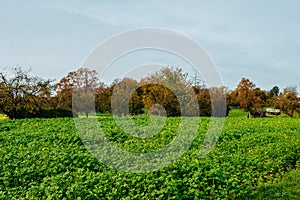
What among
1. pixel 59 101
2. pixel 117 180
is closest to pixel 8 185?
pixel 117 180

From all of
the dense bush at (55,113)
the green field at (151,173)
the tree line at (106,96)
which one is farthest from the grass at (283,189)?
the dense bush at (55,113)

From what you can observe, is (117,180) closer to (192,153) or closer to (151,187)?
(151,187)

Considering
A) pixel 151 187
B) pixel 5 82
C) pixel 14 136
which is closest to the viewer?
pixel 151 187

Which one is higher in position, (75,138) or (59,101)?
(59,101)

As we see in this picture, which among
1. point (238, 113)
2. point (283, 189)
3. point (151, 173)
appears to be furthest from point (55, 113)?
point (238, 113)

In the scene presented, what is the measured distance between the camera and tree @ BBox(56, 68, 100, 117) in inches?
670

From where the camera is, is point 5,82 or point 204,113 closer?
point 5,82

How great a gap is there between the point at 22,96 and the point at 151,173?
38.4 feet

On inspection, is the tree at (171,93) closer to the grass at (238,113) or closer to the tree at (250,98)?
the tree at (250,98)

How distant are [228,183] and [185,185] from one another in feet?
1.98

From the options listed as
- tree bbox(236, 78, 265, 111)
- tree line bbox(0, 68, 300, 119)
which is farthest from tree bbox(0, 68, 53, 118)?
tree bbox(236, 78, 265, 111)

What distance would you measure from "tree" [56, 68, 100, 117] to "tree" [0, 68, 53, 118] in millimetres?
1854

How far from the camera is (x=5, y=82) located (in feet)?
48.9

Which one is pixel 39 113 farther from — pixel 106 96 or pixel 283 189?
pixel 283 189
